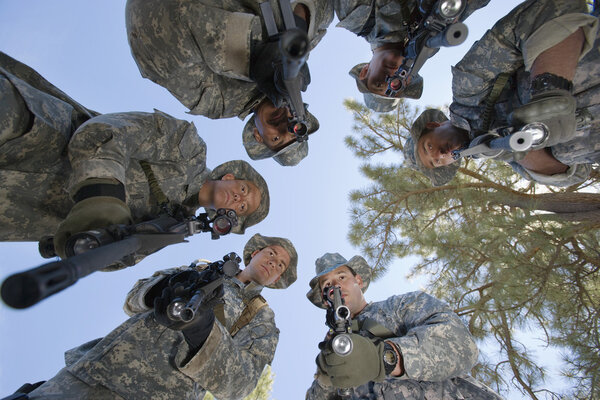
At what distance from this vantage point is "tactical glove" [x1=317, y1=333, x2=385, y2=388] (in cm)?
209

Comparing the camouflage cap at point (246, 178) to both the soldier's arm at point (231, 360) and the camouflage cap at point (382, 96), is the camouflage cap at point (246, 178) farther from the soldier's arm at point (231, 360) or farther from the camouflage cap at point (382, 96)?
the camouflage cap at point (382, 96)

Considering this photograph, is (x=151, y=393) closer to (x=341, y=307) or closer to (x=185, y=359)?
(x=185, y=359)

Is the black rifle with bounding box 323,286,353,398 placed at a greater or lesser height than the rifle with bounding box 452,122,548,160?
lesser

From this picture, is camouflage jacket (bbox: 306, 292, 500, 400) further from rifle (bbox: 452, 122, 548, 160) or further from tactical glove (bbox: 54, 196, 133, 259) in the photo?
tactical glove (bbox: 54, 196, 133, 259)

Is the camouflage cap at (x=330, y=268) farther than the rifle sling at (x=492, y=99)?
Yes

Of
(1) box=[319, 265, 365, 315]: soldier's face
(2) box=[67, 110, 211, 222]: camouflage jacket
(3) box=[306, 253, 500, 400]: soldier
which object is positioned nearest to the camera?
(2) box=[67, 110, 211, 222]: camouflage jacket

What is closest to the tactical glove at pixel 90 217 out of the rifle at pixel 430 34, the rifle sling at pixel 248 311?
the rifle sling at pixel 248 311

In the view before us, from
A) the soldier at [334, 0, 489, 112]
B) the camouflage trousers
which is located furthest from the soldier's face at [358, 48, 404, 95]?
the camouflage trousers

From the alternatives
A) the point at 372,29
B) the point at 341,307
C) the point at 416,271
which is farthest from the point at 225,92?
the point at 416,271

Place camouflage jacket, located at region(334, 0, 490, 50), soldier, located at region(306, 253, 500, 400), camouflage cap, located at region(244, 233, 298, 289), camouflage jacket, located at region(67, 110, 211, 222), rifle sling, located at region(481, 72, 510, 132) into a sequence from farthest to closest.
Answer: camouflage cap, located at region(244, 233, 298, 289)
camouflage jacket, located at region(334, 0, 490, 50)
rifle sling, located at region(481, 72, 510, 132)
soldier, located at region(306, 253, 500, 400)
camouflage jacket, located at region(67, 110, 211, 222)

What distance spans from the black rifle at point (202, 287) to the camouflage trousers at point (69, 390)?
0.91m

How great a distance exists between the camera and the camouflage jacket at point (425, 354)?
7.27 ft

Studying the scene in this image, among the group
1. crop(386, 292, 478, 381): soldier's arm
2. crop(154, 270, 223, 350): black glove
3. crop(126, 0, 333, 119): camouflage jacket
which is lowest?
crop(154, 270, 223, 350): black glove

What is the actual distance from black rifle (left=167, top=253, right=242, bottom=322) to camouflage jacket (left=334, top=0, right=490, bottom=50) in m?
2.64
